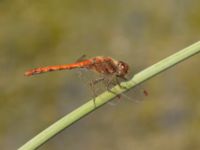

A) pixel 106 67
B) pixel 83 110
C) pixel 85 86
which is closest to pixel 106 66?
pixel 106 67

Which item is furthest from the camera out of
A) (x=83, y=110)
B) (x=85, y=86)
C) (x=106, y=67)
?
(x=85, y=86)

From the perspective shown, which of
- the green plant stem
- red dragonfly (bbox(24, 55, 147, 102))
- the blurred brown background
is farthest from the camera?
the blurred brown background

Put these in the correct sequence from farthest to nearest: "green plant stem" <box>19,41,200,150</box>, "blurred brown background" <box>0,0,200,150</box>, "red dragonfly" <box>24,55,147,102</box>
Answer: "blurred brown background" <box>0,0,200,150</box> → "red dragonfly" <box>24,55,147,102</box> → "green plant stem" <box>19,41,200,150</box>

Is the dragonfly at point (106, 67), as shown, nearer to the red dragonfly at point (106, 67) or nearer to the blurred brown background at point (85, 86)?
the red dragonfly at point (106, 67)

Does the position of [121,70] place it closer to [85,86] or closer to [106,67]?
[106,67]

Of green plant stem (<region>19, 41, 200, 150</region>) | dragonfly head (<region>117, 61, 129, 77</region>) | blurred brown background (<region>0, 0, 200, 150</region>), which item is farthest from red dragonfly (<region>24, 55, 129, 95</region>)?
blurred brown background (<region>0, 0, 200, 150</region>)

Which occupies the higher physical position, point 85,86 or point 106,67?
point 85,86

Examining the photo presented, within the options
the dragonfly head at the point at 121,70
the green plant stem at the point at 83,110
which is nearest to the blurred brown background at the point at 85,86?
the dragonfly head at the point at 121,70

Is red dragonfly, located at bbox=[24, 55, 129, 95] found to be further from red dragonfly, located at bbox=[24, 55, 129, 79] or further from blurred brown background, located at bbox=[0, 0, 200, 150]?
blurred brown background, located at bbox=[0, 0, 200, 150]
